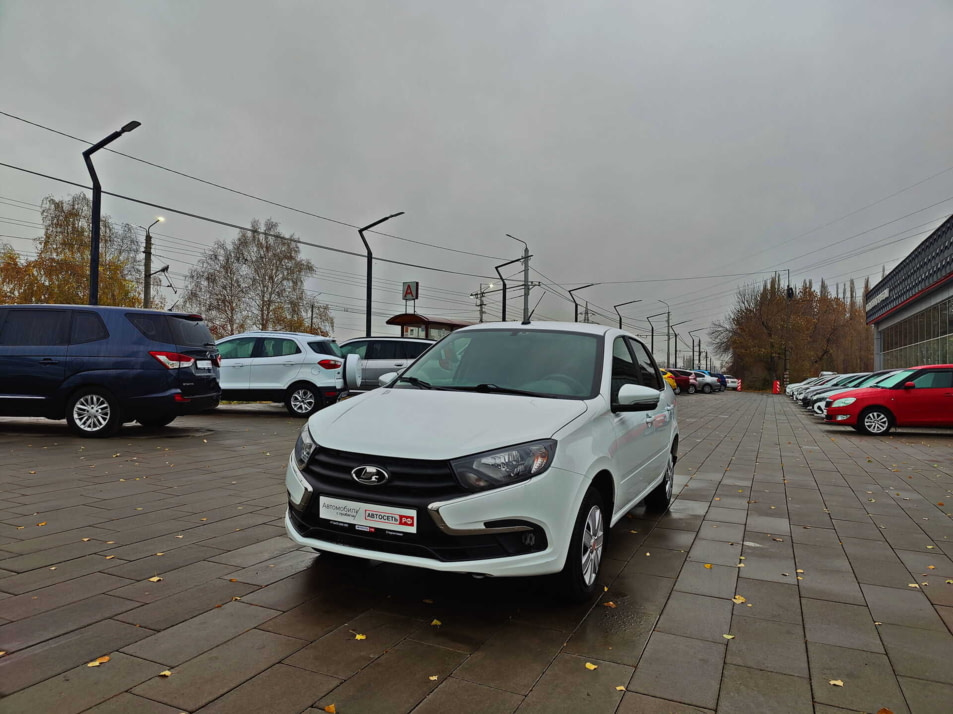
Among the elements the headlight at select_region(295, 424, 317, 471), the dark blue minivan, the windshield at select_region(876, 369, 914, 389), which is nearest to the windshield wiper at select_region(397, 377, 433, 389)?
the headlight at select_region(295, 424, 317, 471)

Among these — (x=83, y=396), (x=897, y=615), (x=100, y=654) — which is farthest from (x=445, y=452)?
(x=83, y=396)

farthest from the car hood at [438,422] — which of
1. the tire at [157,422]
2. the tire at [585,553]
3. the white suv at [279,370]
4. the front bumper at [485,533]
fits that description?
the white suv at [279,370]

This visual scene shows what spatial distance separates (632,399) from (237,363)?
11690 millimetres

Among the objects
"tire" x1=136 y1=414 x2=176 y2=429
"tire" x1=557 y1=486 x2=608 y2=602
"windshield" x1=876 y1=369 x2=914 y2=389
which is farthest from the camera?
"windshield" x1=876 y1=369 x2=914 y2=389

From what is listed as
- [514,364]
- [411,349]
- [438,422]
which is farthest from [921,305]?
[438,422]

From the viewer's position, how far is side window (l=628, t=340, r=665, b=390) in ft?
18.3

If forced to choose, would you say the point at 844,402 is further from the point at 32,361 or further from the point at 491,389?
the point at 32,361

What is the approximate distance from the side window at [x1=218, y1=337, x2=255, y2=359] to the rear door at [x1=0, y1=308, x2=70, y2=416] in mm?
4513

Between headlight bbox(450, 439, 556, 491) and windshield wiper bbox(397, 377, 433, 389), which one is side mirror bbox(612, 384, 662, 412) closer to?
headlight bbox(450, 439, 556, 491)

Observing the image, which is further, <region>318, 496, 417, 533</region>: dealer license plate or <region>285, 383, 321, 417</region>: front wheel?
<region>285, 383, 321, 417</region>: front wheel

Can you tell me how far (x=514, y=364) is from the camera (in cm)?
446

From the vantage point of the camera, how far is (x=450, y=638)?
A: 3.19 m

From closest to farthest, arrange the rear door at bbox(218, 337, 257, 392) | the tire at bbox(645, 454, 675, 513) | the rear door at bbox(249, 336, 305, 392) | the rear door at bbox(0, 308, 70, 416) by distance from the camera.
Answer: the tire at bbox(645, 454, 675, 513) → the rear door at bbox(0, 308, 70, 416) → the rear door at bbox(249, 336, 305, 392) → the rear door at bbox(218, 337, 257, 392)

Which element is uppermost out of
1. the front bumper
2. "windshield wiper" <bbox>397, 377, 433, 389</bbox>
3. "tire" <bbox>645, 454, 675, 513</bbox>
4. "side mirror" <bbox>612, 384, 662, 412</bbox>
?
"windshield wiper" <bbox>397, 377, 433, 389</bbox>
